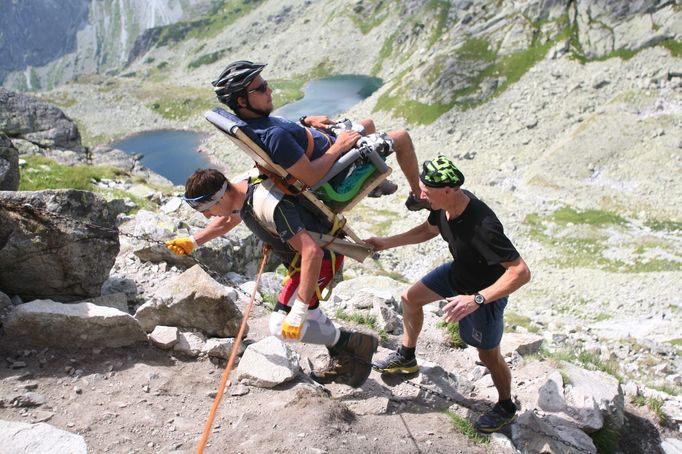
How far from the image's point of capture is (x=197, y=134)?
108 m

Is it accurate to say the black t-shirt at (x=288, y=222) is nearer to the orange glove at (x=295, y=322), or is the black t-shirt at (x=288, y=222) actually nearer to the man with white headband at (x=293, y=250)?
the man with white headband at (x=293, y=250)

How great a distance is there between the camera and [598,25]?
60.0 metres

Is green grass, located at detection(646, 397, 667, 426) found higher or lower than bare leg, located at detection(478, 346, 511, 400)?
lower

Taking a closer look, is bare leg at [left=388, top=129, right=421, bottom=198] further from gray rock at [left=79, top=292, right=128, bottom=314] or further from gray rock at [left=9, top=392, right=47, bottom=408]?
gray rock at [left=9, top=392, right=47, bottom=408]

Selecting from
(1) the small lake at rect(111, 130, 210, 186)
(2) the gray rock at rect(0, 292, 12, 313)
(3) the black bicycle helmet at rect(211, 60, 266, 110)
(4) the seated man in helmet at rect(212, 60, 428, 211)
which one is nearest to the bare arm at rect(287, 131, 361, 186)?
(4) the seated man in helmet at rect(212, 60, 428, 211)

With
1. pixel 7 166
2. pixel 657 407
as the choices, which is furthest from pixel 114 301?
pixel 657 407

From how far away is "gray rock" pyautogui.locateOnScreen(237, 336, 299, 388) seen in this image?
24.2 ft

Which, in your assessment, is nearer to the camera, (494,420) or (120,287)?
(494,420)

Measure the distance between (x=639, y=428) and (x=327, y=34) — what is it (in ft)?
494

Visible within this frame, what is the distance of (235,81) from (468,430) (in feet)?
18.7

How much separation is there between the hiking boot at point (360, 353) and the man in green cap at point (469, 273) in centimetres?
58

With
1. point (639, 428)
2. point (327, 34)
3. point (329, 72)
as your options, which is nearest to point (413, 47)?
point (329, 72)

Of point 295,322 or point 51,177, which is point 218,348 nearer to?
point 295,322

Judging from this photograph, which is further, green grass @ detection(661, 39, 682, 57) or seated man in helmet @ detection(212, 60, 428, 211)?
green grass @ detection(661, 39, 682, 57)
